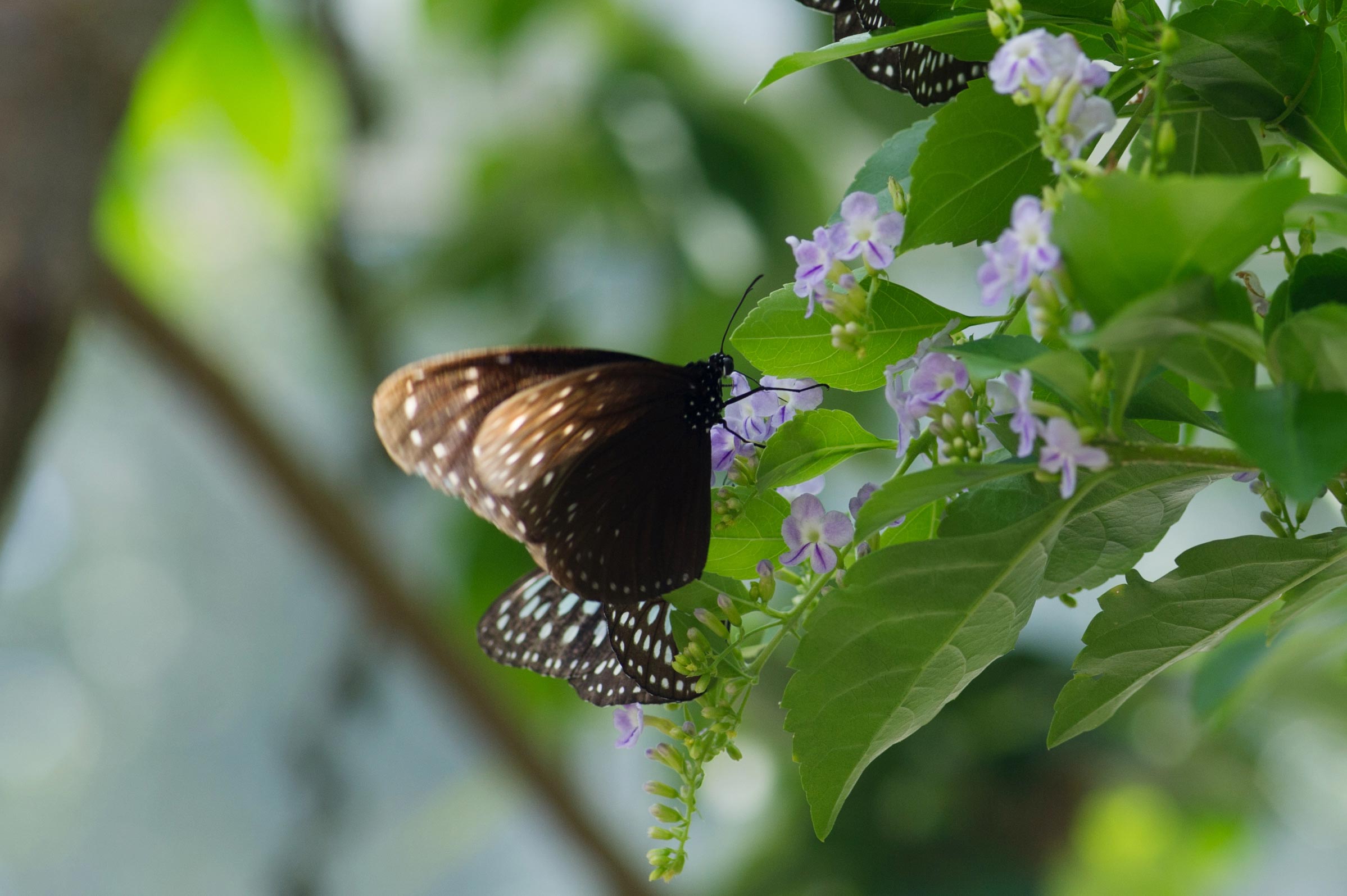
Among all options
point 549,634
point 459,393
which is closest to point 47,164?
point 459,393

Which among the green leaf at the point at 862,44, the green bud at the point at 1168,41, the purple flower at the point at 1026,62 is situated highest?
the green leaf at the point at 862,44

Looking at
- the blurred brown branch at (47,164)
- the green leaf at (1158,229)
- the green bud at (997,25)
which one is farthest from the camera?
the blurred brown branch at (47,164)

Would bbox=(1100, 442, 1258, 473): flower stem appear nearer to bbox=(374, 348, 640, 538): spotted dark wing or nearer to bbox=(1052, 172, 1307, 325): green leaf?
bbox=(1052, 172, 1307, 325): green leaf

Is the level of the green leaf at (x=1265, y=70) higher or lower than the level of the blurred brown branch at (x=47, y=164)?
lower

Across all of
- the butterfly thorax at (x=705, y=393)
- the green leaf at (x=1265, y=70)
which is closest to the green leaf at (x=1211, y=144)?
the green leaf at (x=1265, y=70)

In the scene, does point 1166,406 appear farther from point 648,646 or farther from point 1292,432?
point 648,646

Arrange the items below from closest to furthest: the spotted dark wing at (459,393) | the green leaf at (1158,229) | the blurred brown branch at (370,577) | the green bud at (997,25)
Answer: the green leaf at (1158,229), the green bud at (997,25), the spotted dark wing at (459,393), the blurred brown branch at (370,577)

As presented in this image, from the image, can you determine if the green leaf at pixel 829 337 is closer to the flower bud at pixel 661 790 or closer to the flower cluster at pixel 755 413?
the flower cluster at pixel 755 413

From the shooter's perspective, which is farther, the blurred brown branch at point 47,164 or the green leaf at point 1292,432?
the blurred brown branch at point 47,164
